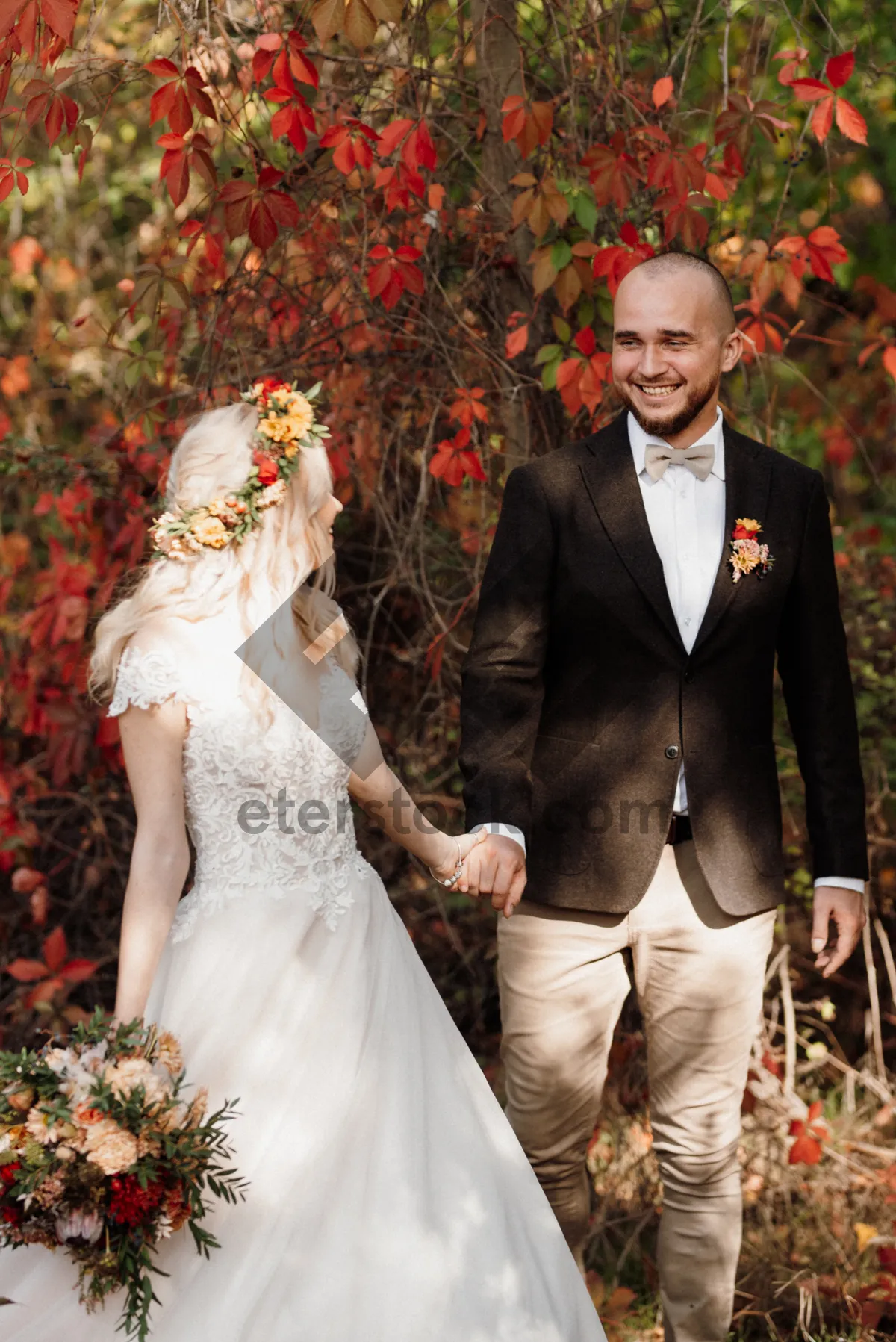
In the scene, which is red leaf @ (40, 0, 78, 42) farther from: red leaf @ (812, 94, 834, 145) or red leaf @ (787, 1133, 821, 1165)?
red leaf @ (787, 1133, 821, 1165)

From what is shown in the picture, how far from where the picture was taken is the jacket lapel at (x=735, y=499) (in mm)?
2693

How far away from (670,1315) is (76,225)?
615 cm

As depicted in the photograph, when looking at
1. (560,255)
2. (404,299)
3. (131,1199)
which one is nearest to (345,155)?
(560,255)

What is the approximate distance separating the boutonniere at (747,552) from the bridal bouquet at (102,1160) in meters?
1.38

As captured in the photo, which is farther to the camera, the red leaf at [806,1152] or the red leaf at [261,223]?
the red leaf at [806,1152]

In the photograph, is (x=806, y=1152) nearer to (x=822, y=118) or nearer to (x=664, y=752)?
(x=664, y=752)

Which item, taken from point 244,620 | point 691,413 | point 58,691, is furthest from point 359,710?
point 58,691

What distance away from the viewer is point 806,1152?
360 centimetres

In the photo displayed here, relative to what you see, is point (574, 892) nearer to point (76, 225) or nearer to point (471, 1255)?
point (471, 1255)

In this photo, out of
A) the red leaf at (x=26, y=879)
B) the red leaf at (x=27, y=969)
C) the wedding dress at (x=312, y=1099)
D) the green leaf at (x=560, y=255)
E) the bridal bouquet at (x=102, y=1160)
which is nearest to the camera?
the bridal bouquet at (x=102, y=1160)

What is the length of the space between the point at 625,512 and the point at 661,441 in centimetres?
17

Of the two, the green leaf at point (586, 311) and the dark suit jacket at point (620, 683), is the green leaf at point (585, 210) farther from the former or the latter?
the dark suit jacket at point (620, 683)

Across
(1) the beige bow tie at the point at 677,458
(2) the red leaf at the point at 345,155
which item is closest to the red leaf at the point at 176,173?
(2) the red leaf at the point at 345,155

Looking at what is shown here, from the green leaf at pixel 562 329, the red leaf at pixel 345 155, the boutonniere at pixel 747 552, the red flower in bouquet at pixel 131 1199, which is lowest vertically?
the red flower in bouquet at pixel 131 1199
